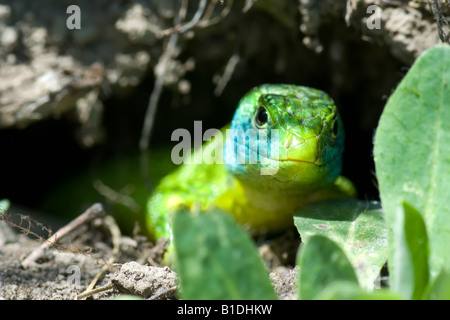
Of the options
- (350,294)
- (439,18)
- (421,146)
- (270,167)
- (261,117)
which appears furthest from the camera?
(261,117)

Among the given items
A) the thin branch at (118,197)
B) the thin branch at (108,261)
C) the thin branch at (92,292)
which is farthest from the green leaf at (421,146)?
the thin branch at (118,197)

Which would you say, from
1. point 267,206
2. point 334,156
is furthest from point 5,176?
point 334,156

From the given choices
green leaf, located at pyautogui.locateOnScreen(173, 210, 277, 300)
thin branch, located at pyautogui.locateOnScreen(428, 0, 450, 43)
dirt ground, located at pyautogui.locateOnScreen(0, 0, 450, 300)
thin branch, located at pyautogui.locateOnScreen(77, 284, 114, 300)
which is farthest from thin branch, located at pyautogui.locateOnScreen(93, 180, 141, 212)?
green leaf, located at pyautogui.locateOnScreen(173, 210, 277, 300)

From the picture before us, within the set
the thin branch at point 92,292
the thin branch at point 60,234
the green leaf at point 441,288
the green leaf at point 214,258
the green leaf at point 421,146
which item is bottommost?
Answer: the thin branch at point 92,292

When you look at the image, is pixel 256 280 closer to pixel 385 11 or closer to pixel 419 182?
pixel 419 182

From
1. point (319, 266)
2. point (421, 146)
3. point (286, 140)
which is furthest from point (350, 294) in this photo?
point (286, 140)

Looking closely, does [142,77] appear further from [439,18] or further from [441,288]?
[441,288]

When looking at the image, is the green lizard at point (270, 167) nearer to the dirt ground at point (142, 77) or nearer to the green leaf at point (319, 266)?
the dirt ground at point (142, 77)

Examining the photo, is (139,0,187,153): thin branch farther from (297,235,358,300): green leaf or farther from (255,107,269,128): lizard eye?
(297,235,358,300): green leaf
